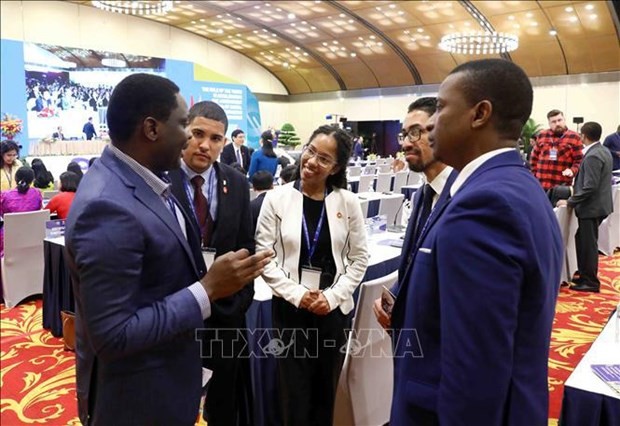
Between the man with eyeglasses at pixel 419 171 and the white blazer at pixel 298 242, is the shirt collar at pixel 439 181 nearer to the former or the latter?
the man with eyeglasses at pixel 419 171

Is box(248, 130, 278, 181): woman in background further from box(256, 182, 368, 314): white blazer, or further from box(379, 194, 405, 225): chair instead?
box(256, 182, 368, 314): white blazer

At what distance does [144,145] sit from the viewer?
3.70 feet

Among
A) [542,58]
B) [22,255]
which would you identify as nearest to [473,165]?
[22,255]

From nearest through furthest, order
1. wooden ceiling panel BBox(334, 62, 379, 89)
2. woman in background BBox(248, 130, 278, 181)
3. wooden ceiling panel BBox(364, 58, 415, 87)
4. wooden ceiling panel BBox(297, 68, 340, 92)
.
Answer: woman in background BBox(248, 130, 278, 181) → wooden ceiling panel BBox(364, 58, 415, 87) → wooden ceiling panel BBox(334, 62, 379, 89) → wooden ceiling panel BBox(297, 68, 340, 92)

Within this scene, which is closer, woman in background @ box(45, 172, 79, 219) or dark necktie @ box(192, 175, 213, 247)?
dark necktie @ box(192, 175, 213, 247)

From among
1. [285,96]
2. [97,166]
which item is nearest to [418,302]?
[97,166]

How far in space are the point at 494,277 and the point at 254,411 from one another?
5.05ft

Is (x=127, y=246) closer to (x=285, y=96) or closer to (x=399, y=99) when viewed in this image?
(x=399, y=99)

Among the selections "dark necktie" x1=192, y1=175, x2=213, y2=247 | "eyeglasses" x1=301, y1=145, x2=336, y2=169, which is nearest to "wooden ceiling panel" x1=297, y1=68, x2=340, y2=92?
"eyeglasses" x1=301, y1=145, x2=336, y2=169

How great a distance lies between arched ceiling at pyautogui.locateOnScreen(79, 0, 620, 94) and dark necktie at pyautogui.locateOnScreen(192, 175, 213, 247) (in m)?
12.5

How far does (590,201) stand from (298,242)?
11.9ft

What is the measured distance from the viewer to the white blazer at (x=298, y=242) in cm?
201

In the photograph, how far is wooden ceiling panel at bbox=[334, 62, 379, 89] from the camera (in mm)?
19500

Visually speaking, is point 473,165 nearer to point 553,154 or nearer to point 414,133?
point 414,133
